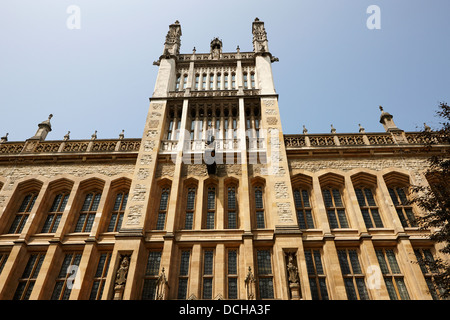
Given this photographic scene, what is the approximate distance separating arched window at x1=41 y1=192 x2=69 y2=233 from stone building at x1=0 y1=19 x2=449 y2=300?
7 centimetres

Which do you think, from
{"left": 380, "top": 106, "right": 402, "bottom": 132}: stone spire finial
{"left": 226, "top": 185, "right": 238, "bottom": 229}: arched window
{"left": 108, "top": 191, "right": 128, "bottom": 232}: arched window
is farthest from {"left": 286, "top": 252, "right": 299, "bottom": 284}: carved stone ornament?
{"left": 380, "top": 106, "right": 402, "bottom": 132}: stone spire finial

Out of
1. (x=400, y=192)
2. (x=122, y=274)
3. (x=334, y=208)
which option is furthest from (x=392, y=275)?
(x=122, y=274)

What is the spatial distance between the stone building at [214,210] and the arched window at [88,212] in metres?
0.08

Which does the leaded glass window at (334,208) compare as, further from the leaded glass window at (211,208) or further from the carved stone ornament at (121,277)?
the carved stone ornament at (121,277)

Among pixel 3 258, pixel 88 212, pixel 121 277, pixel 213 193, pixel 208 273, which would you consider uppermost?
pixel 213 193

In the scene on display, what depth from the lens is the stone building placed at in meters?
12.2

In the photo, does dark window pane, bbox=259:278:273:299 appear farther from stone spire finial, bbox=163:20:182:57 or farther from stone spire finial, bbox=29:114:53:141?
stone spire finial, bbox=163:20:182:57

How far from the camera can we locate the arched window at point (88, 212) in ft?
47.8

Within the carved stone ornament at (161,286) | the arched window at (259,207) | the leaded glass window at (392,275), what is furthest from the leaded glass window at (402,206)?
the carved stone ornament at (161,286)

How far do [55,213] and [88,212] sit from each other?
1.79m

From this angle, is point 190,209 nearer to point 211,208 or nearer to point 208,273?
point 211,208

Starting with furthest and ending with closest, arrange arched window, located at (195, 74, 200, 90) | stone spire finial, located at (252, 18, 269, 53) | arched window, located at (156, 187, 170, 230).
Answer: stone spire finial, located at (252, 18, 269, 53)
arched window, located at (195, 74, 200, 90)
arched window, located at (156, 187, 170, 230)

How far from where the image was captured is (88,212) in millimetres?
15031
